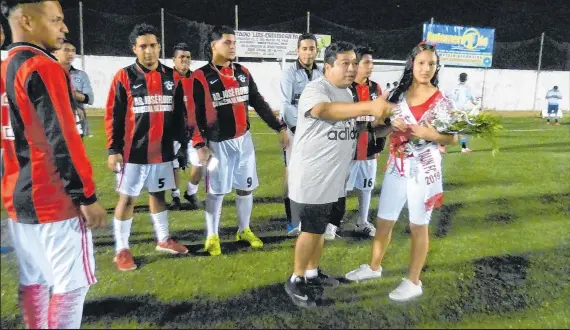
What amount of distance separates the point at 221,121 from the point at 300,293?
1881mm

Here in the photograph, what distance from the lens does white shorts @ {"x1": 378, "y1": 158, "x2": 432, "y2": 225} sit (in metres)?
3.53

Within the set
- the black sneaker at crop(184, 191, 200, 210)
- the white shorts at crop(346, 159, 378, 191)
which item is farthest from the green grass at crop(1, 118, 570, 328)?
the white shorts at crop(346, 159, 378, 191)

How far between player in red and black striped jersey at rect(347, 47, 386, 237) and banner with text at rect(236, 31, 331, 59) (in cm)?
1868

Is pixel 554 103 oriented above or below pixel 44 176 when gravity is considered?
above

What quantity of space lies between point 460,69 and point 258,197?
22273 millimetres

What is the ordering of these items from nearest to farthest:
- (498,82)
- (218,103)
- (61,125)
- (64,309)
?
1. (61,125)
2. (64,309)
3. (218,103)
4. (498,82)

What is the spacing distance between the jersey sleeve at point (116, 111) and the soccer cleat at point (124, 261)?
947 mm

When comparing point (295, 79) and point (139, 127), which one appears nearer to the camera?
point (139, 127)

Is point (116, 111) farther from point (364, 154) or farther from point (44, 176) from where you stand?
point (364, 154)

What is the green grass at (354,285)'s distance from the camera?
329cm

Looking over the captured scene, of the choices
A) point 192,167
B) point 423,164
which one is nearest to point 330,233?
point 423,164

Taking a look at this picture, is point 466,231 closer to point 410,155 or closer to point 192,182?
point 410,155

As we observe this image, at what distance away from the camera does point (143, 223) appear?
18.7 feet

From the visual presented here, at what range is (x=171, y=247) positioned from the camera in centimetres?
463
